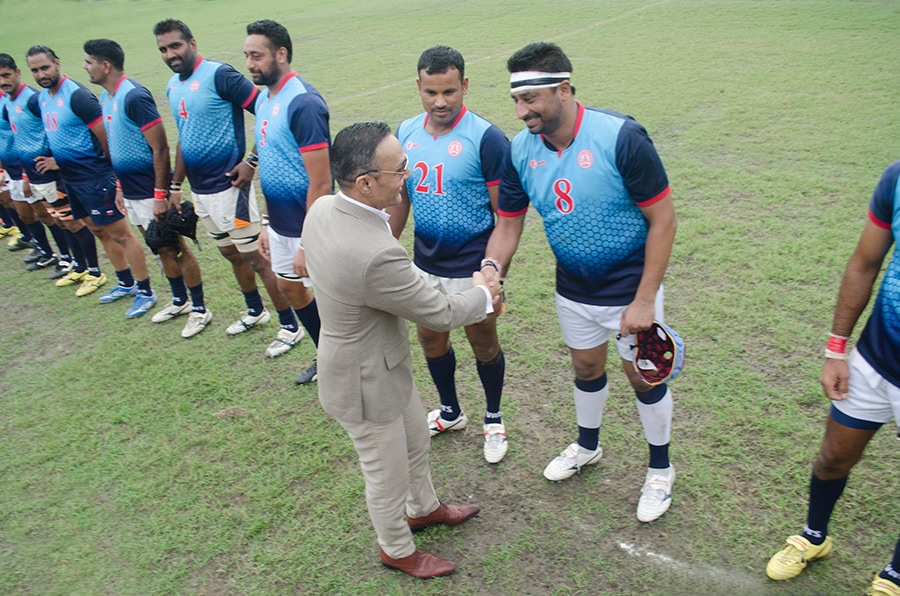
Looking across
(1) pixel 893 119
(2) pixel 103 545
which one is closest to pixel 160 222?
(2) pixel 103 545

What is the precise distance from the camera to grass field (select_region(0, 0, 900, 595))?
365 cm

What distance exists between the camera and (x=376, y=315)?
3.12 meters

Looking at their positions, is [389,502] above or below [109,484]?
above

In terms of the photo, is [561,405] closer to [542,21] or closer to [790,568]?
[790,568]

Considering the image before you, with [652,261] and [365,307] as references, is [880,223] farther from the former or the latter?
[365,307]

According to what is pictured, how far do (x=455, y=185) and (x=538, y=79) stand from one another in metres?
0.86

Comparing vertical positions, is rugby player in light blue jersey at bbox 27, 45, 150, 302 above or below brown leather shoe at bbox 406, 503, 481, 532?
above

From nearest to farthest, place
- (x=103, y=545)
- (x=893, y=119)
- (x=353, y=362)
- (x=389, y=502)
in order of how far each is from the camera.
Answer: (x=353, y=362), (x=389, y=502), (x=103, y=545), (x=893, y=119)

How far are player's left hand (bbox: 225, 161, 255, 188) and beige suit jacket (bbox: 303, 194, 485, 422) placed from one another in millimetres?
2879

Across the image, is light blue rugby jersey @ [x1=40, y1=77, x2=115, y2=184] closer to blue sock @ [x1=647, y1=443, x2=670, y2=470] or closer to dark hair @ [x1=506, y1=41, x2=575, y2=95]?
dark hair @ [x1=506, y1=41, x2=575, y2=95]

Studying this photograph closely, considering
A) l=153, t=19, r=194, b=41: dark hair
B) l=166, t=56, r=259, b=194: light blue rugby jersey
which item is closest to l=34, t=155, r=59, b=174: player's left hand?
l=166, t=56, r=259, b=194: light blue rugby jersey

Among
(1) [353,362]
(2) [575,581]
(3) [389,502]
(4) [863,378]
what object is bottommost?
(2) [575,581]

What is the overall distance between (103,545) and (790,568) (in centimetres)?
391

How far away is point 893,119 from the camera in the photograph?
374 inches
